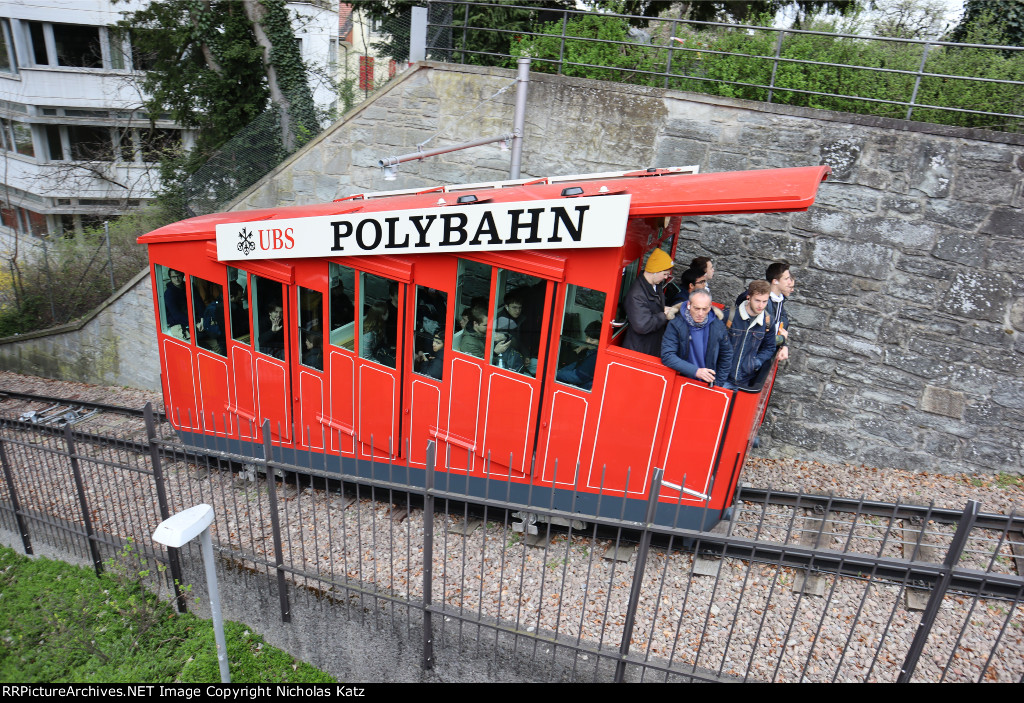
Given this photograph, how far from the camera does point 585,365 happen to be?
5.11m

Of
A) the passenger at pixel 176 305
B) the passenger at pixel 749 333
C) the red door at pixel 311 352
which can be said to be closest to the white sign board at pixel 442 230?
the red door at pixel 311 352

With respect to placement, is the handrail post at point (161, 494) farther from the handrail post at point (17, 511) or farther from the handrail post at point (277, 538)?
the handrail post at point (17, 511)

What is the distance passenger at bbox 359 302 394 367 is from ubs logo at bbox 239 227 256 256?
54.4 inches

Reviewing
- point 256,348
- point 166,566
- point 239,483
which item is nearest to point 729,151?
point 256,348

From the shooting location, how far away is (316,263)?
238 inches

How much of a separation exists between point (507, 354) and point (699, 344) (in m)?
1.49

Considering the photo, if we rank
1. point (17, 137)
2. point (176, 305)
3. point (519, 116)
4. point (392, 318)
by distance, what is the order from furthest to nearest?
point (17, 137) < point (519, 116) < point (176, 305) < point (392, 318)

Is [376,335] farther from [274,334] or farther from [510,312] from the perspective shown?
[510,312]

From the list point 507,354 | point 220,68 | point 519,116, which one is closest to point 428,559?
point 507,354

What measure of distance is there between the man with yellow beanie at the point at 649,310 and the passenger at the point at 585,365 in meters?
0.30

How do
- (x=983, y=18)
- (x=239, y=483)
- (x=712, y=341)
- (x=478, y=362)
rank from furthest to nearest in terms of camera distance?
(x=983, y=18) < (x=239, y=483) < (x=478, y=362) < (x=712, y=341)

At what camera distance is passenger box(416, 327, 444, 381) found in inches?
221
